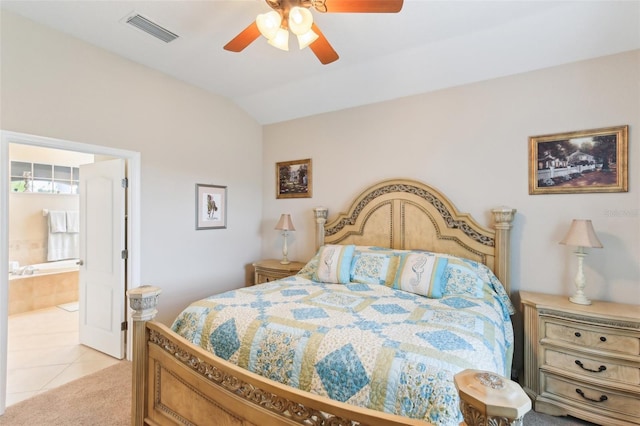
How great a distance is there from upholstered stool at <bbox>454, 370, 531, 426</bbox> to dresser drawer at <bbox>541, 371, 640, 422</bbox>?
6.42ft

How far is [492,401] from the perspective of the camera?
0.72 metres

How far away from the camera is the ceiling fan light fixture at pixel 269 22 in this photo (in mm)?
1708

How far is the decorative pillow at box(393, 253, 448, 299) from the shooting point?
232 centimetres

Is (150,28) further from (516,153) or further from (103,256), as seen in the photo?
(516,153)

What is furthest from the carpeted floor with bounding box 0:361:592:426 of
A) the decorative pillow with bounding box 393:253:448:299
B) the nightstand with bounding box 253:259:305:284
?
the nightstand with bounding box 253:259:305:284

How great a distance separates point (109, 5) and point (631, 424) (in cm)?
457

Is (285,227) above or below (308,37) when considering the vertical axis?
below

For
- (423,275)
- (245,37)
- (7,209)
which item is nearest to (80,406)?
(7,209)

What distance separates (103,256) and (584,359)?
167 inches

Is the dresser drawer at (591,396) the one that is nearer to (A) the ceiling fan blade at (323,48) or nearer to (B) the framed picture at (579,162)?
(B) the framed picture at (579,162)

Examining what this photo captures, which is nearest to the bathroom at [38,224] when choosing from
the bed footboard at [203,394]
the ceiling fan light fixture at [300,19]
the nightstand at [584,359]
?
the bed footboard at [203,394]

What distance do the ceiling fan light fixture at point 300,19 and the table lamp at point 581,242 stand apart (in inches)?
92.4

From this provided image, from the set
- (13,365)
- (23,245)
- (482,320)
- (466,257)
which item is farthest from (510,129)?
(23,245)

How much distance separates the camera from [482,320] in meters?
1.78
